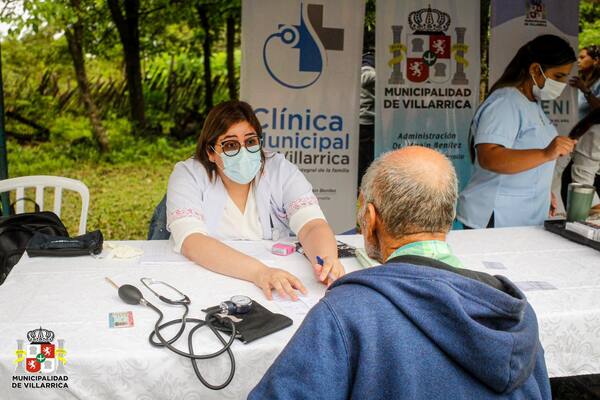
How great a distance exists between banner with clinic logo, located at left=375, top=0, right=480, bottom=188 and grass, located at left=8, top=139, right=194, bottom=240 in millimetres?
3179

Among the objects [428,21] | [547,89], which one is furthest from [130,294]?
[428,21]

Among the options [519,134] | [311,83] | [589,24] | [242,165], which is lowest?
[242,165]

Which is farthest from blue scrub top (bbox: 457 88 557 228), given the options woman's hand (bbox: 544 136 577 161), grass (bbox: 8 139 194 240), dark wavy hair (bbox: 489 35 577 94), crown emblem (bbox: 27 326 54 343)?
grass (bbox: 8 139 194 240)

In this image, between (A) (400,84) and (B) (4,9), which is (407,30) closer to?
(A) (400,84)

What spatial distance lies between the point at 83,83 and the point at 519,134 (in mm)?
5862

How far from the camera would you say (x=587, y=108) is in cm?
489

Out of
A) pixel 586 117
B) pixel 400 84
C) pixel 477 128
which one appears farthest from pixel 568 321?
pixel 586 117

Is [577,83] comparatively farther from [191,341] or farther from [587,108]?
[191,341]

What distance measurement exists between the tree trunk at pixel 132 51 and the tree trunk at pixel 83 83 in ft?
1.44

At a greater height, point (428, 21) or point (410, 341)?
point (428, 21)

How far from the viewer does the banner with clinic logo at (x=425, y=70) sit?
4461 millimetres

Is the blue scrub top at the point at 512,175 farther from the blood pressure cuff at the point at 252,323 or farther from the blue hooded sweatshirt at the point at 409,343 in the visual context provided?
the blue hooded sweatshirt at the point at 409,343

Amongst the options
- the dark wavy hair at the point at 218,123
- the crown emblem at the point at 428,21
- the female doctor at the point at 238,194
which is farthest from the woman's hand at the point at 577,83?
the dark wavy hair at the point at 218,123

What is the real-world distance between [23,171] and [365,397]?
22.4ft
